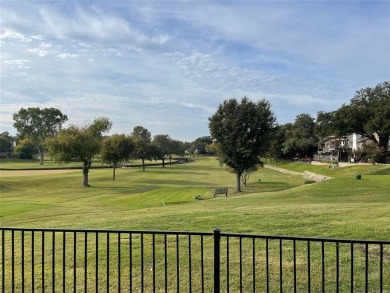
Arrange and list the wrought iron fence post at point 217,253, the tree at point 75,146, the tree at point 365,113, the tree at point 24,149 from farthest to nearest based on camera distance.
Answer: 1. the tree at point 24,149
2. the tree at point 365,113
3. the tree at point 75,146
4. the wrought iron fence post at point 217,253

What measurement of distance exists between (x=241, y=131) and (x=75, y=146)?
28.1m

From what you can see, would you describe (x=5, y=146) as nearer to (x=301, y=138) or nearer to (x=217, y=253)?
(x=301, y=138)

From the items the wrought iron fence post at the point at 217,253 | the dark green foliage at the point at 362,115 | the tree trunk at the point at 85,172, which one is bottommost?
the tree trunk at the point at 85,172

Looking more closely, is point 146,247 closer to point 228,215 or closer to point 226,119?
point 228,215

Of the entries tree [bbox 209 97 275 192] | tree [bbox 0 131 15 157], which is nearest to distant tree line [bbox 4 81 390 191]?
tree [bbox 209 97 275 192]

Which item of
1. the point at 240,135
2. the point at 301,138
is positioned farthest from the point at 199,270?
the point at 301,138

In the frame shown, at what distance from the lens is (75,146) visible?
186 ft

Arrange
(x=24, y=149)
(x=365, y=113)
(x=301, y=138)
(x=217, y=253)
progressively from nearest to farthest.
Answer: (x=217, y=253) < (x=365, y=113) < (x=301, y=138) < (x=24, y=149)

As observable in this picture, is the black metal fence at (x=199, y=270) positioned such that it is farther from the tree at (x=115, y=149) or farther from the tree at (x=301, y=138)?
the tree at (x=301, y=138)

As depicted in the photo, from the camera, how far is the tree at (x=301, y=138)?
341ft

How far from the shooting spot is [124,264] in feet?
25.4

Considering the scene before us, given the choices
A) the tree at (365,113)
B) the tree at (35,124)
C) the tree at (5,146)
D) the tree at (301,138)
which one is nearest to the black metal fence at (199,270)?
the tree at (365,113)

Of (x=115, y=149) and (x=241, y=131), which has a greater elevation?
(x=241, y=131)

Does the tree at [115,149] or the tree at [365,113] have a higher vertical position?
the tree at [365,113]
